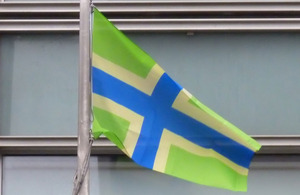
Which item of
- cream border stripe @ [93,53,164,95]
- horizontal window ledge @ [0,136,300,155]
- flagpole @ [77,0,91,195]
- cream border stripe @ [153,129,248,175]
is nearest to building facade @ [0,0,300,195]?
horizontal window ledge @ [0,136,300,155]

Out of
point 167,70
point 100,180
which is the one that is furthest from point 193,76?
point 100,180

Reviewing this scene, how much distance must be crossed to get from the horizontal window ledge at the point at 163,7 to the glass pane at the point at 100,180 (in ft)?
5.32

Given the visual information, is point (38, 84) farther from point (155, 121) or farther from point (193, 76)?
point (155, 121)

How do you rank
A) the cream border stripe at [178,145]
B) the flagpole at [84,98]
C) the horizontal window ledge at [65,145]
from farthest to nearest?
the horizontal window ledge at [65,145], the cream border stripe at [178,145], the flagpole at [84,98]

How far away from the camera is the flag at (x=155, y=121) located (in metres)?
8.41

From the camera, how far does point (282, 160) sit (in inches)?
413

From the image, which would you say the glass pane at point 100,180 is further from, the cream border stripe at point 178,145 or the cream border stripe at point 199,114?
the cream border stripe at point 199,114

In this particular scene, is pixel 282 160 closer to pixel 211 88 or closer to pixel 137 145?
pixel 211 88

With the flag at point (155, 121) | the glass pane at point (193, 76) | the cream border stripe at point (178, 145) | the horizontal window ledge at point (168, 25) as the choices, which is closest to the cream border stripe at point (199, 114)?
the flag at point (155, 121)

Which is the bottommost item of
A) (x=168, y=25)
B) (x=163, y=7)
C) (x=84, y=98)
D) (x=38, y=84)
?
(x=84, y=98)

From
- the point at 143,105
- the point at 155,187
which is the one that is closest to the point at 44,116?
the point at 155,187

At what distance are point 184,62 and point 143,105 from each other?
204 centimetres

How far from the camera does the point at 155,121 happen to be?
862 cm

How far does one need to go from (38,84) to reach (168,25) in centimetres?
156
